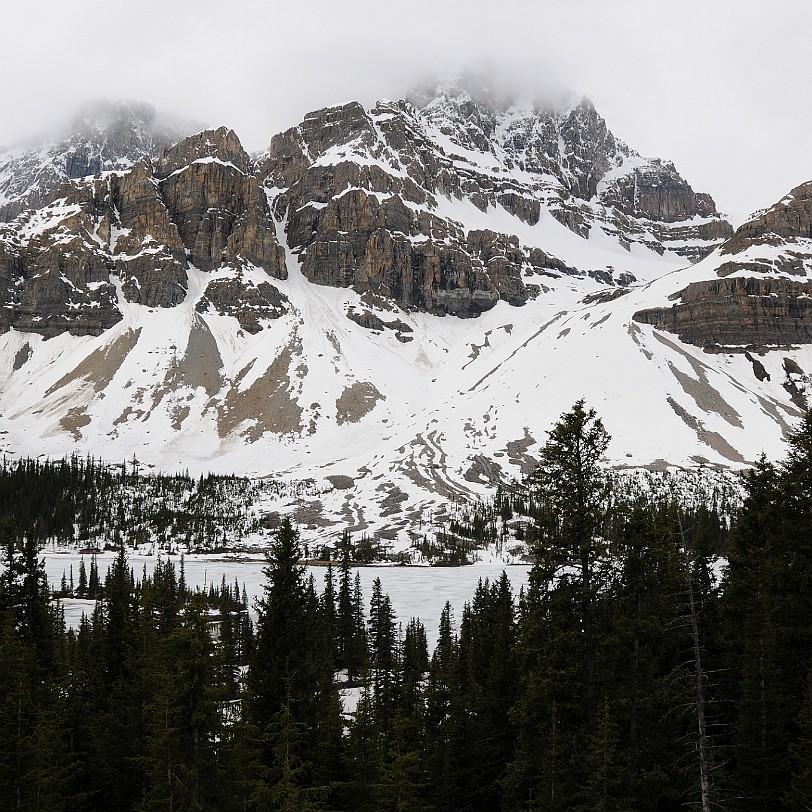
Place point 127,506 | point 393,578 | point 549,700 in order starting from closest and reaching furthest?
point 549,700
point 393,578
point 127,506

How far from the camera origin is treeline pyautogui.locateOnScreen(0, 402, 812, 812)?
54.9 feet

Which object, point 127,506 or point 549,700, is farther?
point 127,506

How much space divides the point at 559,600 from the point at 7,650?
2178 centimetres

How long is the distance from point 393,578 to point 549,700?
101m

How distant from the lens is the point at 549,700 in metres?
17.5

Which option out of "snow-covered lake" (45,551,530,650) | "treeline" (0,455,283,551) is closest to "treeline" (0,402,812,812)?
"snow-covered lake" (45,551,530,650)

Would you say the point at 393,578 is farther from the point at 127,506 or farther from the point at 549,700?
the point at 549,700

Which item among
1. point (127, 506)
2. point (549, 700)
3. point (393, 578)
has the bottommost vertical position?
point (393, 578)

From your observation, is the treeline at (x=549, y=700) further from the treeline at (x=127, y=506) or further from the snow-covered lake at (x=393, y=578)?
the treeline at (x=127, y=506)

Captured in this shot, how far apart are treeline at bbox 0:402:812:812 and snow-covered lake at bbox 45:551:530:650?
53086mm

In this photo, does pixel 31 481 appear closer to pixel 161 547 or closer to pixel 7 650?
pixel 161 547

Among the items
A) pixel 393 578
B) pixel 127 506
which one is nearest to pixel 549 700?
pixel 393 578

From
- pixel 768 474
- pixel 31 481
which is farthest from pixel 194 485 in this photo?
pixel 768 474

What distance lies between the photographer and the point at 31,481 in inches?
5733
